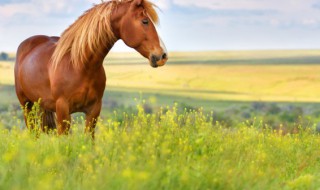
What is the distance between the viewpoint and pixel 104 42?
1013 centimetres

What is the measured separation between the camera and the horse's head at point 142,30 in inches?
375

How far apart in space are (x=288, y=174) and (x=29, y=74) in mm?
4789

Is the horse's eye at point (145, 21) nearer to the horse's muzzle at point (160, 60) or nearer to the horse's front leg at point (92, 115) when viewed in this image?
the horse's muzzle at point (160, 60)

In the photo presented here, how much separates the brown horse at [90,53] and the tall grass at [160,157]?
0.50 metres

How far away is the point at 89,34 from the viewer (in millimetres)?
10172

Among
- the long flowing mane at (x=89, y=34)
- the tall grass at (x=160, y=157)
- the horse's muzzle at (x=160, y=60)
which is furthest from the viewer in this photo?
the long flowing mane at (x=89, y=34)

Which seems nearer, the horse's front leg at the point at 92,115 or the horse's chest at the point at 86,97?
the horse's chest at the point at 86,97

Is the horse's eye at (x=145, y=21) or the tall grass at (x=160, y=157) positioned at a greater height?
the horse's eye at (x=145, y=21)

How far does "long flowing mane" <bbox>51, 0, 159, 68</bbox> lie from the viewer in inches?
394

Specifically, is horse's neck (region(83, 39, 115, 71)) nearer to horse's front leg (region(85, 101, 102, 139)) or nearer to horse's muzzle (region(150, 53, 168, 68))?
horse's front leg (region(85, 101, 102, 139))

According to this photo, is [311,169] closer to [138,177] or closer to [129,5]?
[129,5]

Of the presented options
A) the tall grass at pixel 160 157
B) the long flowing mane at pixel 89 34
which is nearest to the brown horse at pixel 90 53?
the long flowing mane at pixel 89 34

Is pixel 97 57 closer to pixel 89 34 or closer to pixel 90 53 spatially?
pixel 90 53

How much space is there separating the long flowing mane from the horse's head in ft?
0.14
